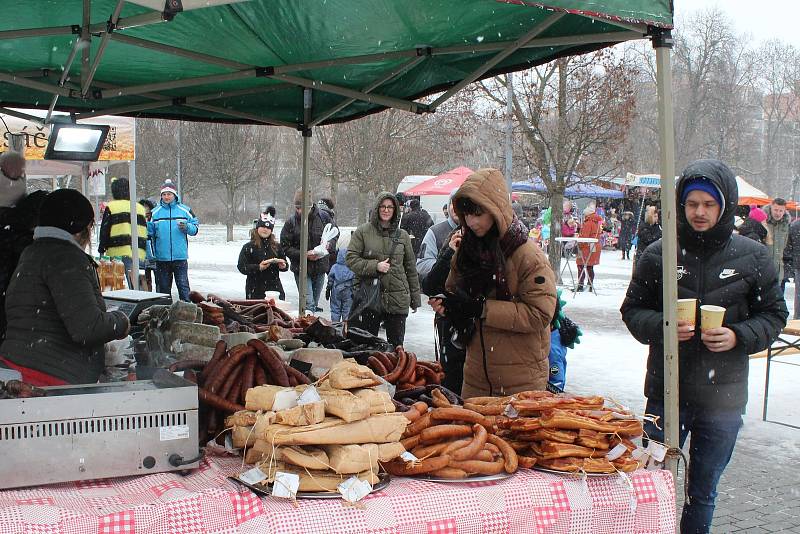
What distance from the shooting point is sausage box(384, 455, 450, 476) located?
2.59 meters

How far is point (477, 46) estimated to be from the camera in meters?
4.50

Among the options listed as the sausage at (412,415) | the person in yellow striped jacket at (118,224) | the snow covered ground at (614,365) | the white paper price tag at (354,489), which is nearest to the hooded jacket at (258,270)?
the person in yellow striped jacket at (118,224)

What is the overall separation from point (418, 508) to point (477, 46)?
2.93m

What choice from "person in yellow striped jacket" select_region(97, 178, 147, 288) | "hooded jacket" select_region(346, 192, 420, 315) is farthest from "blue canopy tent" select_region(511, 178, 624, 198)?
"hooded jacket" select_region(346, 192, 420, 315)

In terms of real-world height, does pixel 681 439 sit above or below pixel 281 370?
below

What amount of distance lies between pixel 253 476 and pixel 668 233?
186cm

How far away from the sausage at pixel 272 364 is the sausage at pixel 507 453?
83 centimetres

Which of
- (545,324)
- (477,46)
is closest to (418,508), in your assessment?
(545,324)

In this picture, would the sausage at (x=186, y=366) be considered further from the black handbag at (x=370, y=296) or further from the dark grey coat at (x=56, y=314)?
the black handbag at (x=370, y=296)

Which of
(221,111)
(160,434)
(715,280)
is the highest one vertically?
(221,111)

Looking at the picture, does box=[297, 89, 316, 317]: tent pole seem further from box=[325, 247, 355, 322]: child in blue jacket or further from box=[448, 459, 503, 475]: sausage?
box=[448, 459, 503, 475]: sausage

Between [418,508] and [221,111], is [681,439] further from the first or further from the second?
[221,111]

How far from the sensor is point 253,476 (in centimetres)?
243

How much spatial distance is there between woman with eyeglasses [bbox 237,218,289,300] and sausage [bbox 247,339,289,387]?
25.0ft
